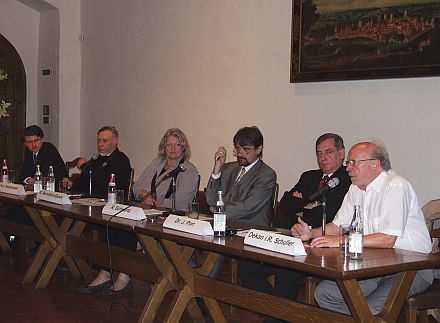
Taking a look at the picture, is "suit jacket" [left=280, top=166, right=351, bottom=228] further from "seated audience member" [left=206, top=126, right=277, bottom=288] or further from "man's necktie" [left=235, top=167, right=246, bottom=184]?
"man's necktie" [left=235, top=167, right=246, bottom=184]

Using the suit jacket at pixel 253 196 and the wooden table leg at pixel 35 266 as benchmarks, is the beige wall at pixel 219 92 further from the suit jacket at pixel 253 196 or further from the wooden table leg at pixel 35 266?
the wooden table leg at pixel 35 266

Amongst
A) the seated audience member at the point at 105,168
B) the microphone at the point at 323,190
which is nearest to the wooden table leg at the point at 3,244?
the seated audience member at the point at 105,168

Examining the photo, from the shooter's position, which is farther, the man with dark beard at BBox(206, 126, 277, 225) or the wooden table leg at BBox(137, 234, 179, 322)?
the man with dark beard at BBox(206, 126, 277, 225)

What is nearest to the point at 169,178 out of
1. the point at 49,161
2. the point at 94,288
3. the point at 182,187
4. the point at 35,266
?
the point at 182,187

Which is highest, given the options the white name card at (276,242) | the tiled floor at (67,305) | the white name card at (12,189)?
the white name card at (276,242)

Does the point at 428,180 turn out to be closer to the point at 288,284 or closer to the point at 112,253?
the point at 288,284

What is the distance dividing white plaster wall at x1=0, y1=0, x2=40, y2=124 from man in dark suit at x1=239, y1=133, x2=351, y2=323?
524 cm

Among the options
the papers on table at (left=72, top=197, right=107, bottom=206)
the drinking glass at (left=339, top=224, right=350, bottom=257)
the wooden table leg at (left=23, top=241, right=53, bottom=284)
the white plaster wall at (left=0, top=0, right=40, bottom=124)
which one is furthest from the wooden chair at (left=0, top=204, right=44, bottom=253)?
the drinking glass at (left=339, top=224, right=350, bottom=257)

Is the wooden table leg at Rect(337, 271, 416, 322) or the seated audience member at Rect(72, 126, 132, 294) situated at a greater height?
the seated audience member at Rect(72, 126, 132, 294)

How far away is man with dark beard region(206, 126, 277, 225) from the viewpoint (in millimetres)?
5242

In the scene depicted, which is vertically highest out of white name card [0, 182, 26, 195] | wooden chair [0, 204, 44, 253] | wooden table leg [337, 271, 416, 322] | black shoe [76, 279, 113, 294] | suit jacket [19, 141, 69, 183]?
suit jacket [19, 141, 69, 183]

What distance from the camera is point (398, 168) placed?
5672 millimetres

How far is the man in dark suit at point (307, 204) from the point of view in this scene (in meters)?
4.58

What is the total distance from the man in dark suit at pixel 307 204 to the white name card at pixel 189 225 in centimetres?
67
